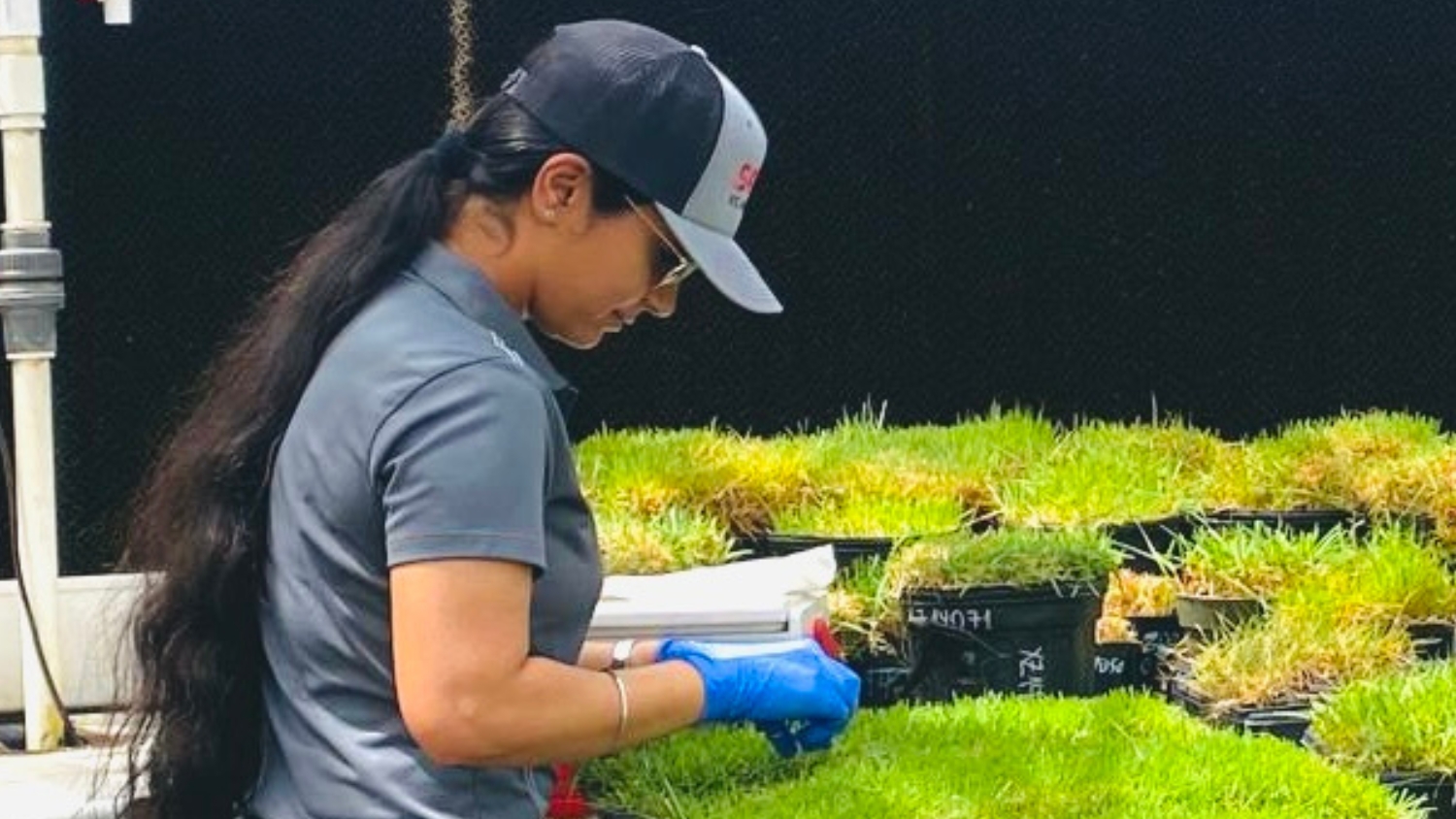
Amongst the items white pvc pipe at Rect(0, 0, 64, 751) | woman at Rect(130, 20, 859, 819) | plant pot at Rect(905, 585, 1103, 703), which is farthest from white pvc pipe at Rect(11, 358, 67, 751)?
woman at Rect(130, 20, 859, 819)

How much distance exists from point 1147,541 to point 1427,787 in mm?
1534

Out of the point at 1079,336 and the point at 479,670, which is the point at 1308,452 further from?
the point at 479,670

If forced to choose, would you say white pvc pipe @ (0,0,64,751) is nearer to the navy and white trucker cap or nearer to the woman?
the woman

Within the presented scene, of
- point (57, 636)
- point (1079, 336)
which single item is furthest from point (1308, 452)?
point (57, 636)

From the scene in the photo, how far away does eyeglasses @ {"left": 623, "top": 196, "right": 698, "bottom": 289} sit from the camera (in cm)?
202

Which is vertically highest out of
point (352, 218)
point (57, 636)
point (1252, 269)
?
point (352, 218)

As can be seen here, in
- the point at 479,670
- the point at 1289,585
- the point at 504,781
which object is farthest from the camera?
the point at 1289,585

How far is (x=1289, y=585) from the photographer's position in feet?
15.8

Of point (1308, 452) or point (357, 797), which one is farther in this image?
point (1308, 452)

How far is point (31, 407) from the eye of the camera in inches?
173

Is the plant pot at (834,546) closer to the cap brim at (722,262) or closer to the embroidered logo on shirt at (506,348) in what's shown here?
the cap brim at (722,262)

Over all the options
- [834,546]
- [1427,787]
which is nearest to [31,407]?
[834,546]

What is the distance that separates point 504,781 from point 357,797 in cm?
13

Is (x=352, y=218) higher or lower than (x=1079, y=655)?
higher
